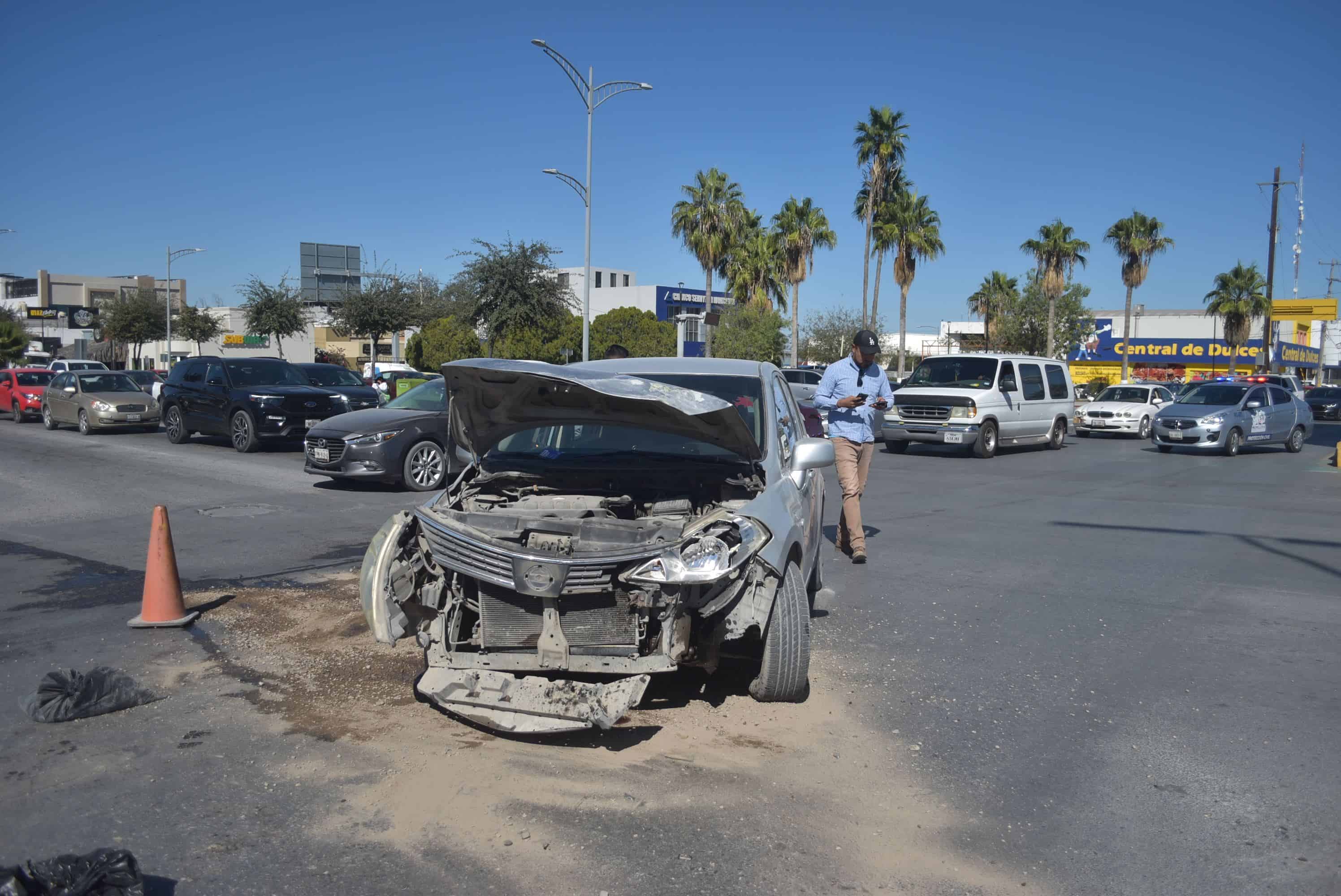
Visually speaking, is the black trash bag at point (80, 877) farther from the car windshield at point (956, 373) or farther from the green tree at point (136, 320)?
the green tree at point (136, 320)

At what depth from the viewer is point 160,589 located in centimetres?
595

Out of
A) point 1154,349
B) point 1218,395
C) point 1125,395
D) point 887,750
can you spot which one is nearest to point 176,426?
point 887,750

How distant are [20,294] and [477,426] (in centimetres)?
11459

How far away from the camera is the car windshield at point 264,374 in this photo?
18078 millimetres

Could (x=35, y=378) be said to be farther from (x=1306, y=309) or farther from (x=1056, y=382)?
(x=1306, y=309)

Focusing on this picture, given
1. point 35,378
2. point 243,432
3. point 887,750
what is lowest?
point 887,750

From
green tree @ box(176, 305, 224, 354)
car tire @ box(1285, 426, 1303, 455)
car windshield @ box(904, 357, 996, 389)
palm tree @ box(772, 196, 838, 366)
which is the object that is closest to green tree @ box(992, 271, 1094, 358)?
palm tree @ box(772, 196, 838, 366)

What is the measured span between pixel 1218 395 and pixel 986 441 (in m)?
6.60

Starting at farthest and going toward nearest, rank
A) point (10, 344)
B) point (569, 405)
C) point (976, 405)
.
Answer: point (10, 344) < point (976, 405) < point (569, 405)

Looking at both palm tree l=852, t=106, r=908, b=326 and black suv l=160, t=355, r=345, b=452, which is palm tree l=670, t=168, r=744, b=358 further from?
→ black suv l=160, t=355, r=345, b=452

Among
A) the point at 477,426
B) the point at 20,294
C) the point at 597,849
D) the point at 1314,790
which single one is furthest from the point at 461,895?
the point at 20,294

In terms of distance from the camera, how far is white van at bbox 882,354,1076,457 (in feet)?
61.0

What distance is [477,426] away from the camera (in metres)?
5.35

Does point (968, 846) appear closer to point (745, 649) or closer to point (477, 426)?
point (745, 649)
